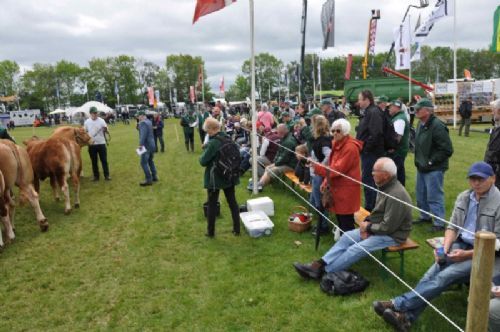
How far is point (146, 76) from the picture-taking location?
325ft

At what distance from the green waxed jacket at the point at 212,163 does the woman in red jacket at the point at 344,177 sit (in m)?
1.79

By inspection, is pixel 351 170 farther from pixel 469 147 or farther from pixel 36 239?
pixel 469 147

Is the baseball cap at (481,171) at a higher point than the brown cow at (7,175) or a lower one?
higher

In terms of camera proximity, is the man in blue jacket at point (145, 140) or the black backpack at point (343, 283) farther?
the man in blue jacket at point (145, 140)

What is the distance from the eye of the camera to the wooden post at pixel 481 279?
2084 mm

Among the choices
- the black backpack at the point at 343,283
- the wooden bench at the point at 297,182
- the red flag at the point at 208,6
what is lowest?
the black backpack at the point at 343,283

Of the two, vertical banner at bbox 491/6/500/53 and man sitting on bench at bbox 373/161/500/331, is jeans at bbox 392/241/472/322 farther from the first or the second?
vertical banner at bbox 491/6/500/53

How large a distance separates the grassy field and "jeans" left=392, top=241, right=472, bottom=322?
21 cm

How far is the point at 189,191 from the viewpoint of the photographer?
9930 mm

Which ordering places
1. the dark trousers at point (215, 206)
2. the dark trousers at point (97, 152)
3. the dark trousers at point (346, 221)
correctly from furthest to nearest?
the dark trousers at point (97, 152), the dark trousers at point (215, 206), the dark trousers at point (346, 221)

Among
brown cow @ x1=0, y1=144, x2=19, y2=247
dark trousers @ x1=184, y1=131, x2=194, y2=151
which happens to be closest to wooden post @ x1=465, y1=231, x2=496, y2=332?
brown cow @ x1=0, y1=144, x2=19, y2=247

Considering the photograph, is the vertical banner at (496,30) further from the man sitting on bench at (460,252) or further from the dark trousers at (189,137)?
the man sitting on bench at (460,252)

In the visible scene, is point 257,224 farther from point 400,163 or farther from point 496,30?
point 496,30

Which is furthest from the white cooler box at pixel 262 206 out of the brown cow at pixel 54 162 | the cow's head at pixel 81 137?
the cow's head at pixel 81 137
